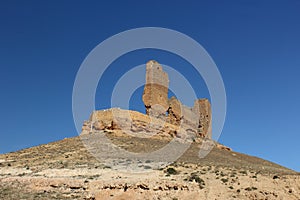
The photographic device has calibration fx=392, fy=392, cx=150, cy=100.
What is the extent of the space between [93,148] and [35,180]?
10844 millimetres

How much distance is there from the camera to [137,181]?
2384cm

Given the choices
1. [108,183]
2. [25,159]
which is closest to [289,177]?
[108,183]

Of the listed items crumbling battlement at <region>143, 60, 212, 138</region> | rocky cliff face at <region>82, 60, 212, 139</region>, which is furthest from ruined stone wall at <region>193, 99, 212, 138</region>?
rocky cliff face at <region>82, 60, 212, 139</region>

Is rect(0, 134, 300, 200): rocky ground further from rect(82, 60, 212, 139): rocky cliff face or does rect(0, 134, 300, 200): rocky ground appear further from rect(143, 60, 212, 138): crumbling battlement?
rect(143, 60, 212, 138): crumbling battlement

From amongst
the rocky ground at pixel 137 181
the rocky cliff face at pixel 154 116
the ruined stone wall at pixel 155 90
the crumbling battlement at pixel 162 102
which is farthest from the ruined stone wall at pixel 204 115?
the rocky ground at pixel 137 181

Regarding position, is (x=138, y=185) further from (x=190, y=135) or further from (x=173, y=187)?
(x=190, y=135)

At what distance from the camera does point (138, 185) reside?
2345 centimetres

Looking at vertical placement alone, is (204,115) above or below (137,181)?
above

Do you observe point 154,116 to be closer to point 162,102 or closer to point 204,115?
point 162,102

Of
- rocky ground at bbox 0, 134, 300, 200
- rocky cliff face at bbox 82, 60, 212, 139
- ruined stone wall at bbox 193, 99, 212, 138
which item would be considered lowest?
rocky ground at bbox 0, 134, 300, 200

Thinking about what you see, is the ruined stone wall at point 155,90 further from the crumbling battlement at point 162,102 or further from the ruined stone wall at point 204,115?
the ruined stone wall at point 204,115

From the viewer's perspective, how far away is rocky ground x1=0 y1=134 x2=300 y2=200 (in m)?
23.0

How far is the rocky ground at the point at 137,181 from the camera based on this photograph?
23.0 m

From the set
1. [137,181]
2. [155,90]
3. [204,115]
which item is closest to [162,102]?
[155,90]
